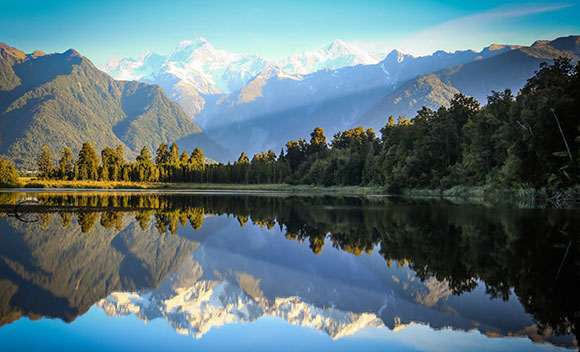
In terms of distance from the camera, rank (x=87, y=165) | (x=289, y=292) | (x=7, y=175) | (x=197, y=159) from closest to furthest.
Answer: (x=289, y=292), (x=7, y=175), (x=87, y=165), (x=197, y=159)

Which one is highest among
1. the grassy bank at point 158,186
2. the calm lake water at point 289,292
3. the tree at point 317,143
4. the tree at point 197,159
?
the calm lake water at point 289,292

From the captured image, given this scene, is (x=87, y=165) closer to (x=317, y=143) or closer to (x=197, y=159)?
(x=197, y=159)

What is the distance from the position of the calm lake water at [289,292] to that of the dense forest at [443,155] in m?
28.3

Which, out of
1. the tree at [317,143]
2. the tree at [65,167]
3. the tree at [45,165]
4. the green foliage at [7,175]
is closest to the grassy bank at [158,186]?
the green foliage at [7,175]

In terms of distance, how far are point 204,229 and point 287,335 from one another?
14193mm

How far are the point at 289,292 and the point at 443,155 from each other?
2845 inches

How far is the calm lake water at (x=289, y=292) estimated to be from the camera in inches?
268

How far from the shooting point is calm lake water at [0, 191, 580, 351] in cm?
680

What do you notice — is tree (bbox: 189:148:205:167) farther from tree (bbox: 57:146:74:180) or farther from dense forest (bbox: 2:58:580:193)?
tree (bbox: 57:146:74:180)

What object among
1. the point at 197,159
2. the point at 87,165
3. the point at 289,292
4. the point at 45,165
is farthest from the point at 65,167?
the point at 289,292

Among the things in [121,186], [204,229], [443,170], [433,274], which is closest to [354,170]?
[443,170]

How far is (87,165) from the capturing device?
364 ft

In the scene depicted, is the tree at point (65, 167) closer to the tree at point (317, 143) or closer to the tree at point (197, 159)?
the tree at point (197, 159)

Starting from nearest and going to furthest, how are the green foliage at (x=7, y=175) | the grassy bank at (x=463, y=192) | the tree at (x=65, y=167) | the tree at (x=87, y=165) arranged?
the grassy bank at (x=463, y=192) → the green foliage at (x=7, y=175) → the tree at (x=65, y=167) → the tree at (x=87, y=165)
